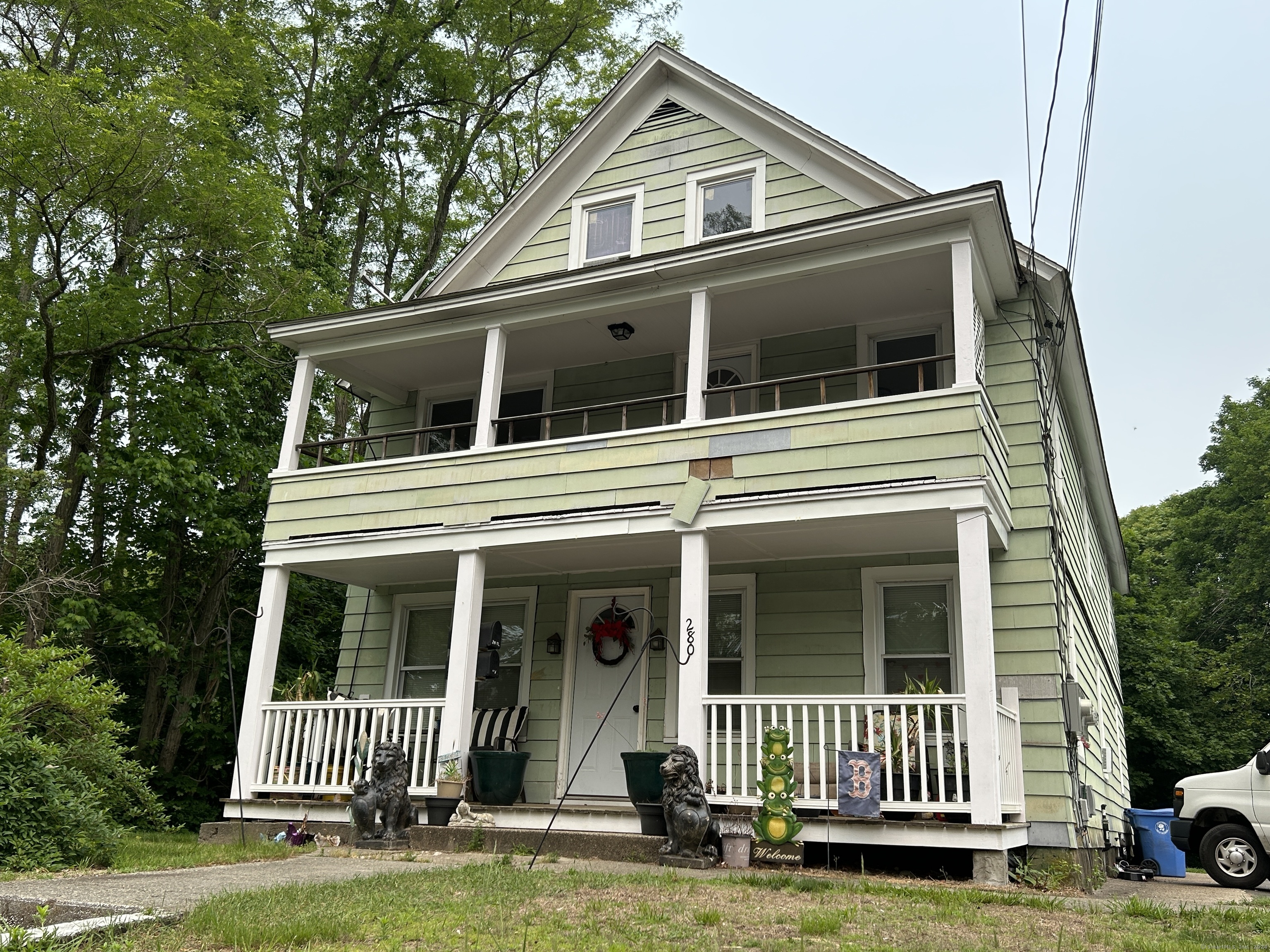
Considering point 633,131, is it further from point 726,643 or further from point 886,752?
point 886,752

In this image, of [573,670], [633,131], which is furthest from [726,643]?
[633,131]

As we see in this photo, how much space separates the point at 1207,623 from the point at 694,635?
27.3m

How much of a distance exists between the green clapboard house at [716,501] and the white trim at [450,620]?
5cm

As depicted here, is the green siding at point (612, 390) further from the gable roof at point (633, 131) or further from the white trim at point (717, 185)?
the gable roof at point (633, 131)

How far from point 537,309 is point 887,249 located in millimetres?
4145

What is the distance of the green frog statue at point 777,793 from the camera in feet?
28.1

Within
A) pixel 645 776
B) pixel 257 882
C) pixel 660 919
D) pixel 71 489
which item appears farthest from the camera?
pixel 71 489

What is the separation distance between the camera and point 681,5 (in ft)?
83.2

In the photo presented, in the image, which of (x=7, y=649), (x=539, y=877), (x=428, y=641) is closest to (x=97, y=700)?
(x=7, y=649)

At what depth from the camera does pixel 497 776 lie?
1045 cm

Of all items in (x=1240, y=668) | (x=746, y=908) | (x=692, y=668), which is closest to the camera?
(x=746, y=908)

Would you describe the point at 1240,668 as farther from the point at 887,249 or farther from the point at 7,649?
the point at 7,649

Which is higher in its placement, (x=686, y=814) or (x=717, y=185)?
(x=717, y=185)

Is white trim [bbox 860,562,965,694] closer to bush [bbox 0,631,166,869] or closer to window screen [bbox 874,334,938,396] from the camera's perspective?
window screen [bbox 874,334,938,396]
